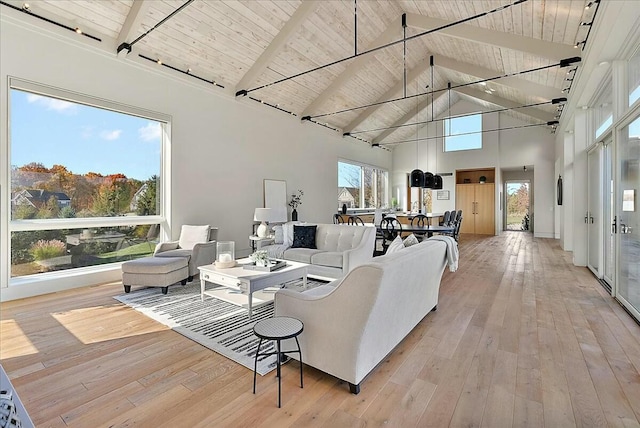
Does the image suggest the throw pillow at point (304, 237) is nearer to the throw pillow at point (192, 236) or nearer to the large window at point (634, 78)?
the throw pillow at point (192, 236)

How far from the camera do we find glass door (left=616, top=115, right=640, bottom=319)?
3355 millimetres

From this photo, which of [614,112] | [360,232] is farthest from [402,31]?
[360,232]

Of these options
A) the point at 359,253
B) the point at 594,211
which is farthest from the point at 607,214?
the point at 359,253

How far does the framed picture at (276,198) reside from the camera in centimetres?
761

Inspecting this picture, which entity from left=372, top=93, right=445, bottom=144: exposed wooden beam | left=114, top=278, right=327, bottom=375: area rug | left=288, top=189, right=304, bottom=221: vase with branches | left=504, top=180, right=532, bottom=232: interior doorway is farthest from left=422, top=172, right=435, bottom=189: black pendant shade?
left=504, top=180, right=532, bottom=232: interior doorway

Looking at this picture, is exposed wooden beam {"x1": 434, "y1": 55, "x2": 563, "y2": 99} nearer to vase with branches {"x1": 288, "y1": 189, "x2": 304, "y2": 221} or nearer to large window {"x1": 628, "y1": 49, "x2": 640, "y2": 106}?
large window {"x1": 628, "y1": 49, "x2": 640, "y2": 106}

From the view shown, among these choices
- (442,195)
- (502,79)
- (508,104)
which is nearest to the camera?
(502,79)

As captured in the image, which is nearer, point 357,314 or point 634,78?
point 357,314

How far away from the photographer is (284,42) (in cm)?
581

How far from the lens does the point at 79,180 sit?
186 inches

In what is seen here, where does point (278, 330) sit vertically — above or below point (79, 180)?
below

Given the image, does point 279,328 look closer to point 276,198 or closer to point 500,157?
point 276,198

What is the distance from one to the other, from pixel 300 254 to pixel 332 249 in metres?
0.60

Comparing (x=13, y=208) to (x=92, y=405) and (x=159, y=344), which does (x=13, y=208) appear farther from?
(x=92, y=405)
